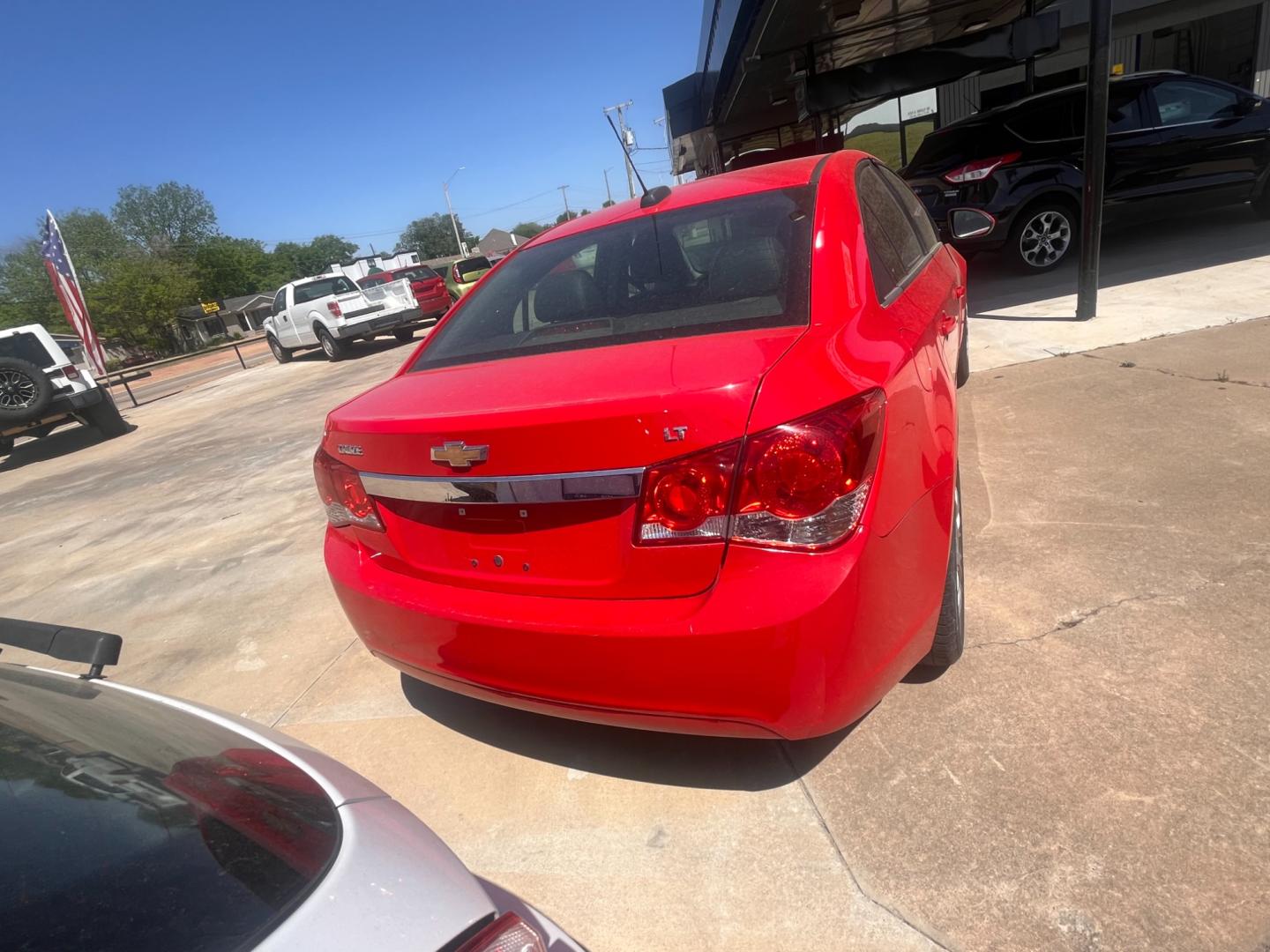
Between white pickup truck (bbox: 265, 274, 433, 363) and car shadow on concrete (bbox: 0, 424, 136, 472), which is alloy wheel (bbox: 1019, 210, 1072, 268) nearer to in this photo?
white pickup truck (bbox: 265, 274, 433, 363)

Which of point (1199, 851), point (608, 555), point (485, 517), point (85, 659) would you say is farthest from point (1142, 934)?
point (85, 659)

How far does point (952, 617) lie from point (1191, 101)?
8.37 meters

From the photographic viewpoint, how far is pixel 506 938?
3.07ft

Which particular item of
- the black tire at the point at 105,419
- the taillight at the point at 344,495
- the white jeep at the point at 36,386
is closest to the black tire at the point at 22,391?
the white jeep at the point at 36,386

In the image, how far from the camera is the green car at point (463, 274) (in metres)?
19.1

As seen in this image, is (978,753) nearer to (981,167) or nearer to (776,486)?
(776,486)

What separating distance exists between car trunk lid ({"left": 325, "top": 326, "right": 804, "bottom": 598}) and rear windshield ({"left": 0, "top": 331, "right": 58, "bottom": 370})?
10.7 m

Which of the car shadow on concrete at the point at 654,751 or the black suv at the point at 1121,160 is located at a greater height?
the black suv at the point at 1121,160

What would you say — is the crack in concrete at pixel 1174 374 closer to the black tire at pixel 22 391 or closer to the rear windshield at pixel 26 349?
the black tire at pixel 22 391

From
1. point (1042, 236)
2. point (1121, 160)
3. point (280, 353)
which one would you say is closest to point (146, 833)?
point (1042, 236)

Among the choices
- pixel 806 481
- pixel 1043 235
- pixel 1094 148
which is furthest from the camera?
pixel 1043 235

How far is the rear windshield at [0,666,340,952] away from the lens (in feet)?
2.85

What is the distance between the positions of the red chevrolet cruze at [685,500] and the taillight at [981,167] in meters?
6.37

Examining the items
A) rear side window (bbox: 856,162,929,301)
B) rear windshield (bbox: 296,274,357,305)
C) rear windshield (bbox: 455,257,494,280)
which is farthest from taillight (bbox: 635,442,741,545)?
rear windshield (bbox: 455,257,494,280)
